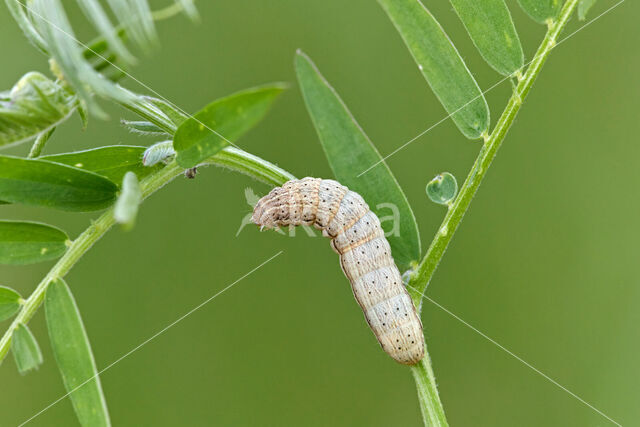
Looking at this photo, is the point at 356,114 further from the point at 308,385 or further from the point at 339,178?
the point at 339,178

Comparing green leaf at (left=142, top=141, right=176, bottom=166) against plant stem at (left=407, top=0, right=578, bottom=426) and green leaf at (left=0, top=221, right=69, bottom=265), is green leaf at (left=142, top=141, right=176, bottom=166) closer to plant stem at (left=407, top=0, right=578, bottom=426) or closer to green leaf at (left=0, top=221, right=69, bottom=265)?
green leaf at (left=0, top=221, right=69, bottom=265)

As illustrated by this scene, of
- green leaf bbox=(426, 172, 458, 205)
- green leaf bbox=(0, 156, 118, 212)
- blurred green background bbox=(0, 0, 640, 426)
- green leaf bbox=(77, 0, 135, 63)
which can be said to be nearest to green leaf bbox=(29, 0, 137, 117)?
green leaf bbox=(77, 0, 135, 63)

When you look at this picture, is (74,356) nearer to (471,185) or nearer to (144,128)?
(144,128)

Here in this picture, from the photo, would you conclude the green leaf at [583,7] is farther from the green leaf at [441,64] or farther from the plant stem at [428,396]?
the plant stem at [428,396]

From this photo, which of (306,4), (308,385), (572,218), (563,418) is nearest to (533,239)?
(572,218)

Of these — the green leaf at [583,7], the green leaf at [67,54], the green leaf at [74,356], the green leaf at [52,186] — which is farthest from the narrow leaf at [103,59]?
the green leaf at [583,7]

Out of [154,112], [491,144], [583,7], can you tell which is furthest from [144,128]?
[583,7]
